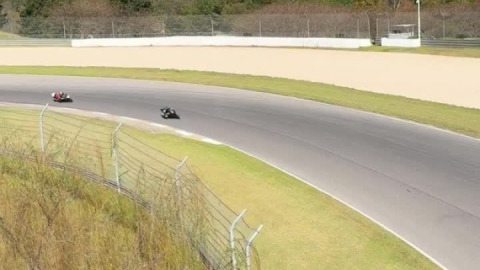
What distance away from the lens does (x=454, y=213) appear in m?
12.8

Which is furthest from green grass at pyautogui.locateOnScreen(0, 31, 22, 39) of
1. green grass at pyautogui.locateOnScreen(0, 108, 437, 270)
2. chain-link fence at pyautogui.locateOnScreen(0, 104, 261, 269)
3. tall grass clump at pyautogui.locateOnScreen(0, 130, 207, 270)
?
tall grass clump at pyautogui.locateOnScreen(0, 130, 207, 270)

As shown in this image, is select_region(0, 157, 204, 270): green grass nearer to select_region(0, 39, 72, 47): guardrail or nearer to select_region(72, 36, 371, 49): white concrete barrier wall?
select_region(72, 36, 371, 49): white concrete barrier wall

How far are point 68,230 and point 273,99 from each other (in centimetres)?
1843

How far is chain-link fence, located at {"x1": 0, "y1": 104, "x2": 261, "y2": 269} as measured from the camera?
378 inches

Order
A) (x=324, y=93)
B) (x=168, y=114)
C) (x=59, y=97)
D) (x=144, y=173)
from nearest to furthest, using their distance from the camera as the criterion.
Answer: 1. (x=144, y=173)
2. (x=168, y=114)
3. (x=59, y=97)
4. (x=324, y=93)

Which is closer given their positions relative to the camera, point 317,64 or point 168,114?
point 168,114

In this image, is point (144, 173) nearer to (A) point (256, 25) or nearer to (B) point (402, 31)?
(A) point (256, 25)

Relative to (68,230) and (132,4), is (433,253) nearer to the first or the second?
(68,230)

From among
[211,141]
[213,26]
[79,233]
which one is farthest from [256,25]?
[79,233]

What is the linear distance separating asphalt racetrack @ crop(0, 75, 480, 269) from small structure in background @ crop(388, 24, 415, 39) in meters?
33.8

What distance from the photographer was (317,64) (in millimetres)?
40219

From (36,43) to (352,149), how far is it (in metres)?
49.9

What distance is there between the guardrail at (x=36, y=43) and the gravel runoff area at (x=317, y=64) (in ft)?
20.7

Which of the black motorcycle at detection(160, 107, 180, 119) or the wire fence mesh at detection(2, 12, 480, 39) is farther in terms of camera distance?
the wire fence mesh at detection(2, 12, 480, 39)
